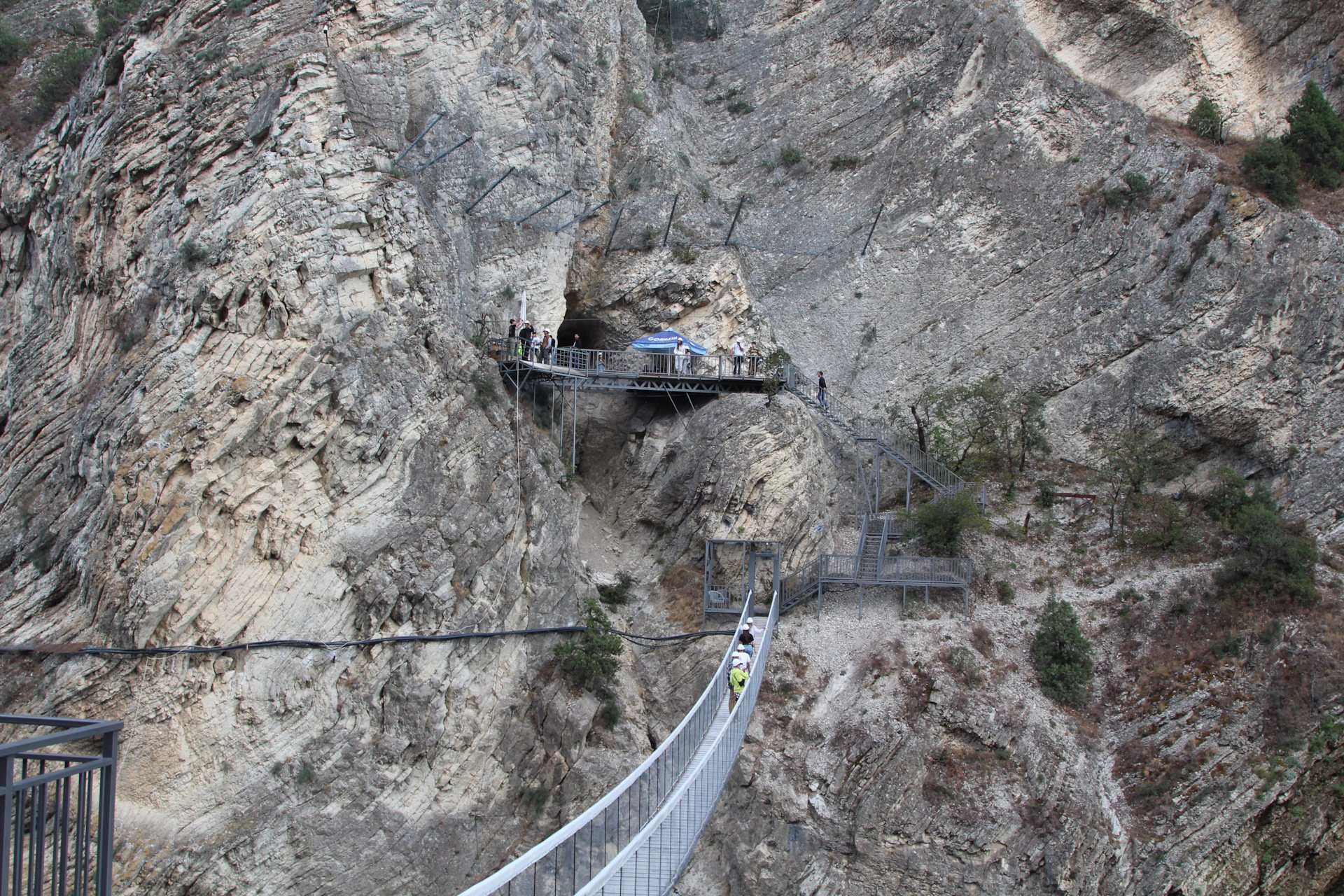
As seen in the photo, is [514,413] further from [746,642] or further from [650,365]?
[746,642]

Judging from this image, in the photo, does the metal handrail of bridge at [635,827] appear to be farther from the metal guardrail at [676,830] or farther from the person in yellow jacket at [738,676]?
the person in yellow jacket at [738,676]

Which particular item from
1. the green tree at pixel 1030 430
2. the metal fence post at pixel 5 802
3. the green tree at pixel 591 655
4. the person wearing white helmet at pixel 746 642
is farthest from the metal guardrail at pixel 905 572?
the metal fence post at pixel 5 802

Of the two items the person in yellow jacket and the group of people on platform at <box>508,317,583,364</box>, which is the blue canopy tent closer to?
the group of people on platform at <box>508,317,583,364</box>

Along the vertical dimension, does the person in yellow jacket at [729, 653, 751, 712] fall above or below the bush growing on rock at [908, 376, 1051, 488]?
below

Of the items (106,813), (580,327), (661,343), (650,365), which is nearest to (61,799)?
(106,813)

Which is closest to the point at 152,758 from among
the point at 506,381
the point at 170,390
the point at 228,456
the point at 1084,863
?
the point at 228,456

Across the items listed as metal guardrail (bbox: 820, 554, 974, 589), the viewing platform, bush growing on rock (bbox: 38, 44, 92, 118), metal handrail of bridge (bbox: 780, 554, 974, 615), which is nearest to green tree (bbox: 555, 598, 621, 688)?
metal handrail of bridge (bbox: 780, 554, 974, 615)

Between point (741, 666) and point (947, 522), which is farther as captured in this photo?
point (947, 522)
